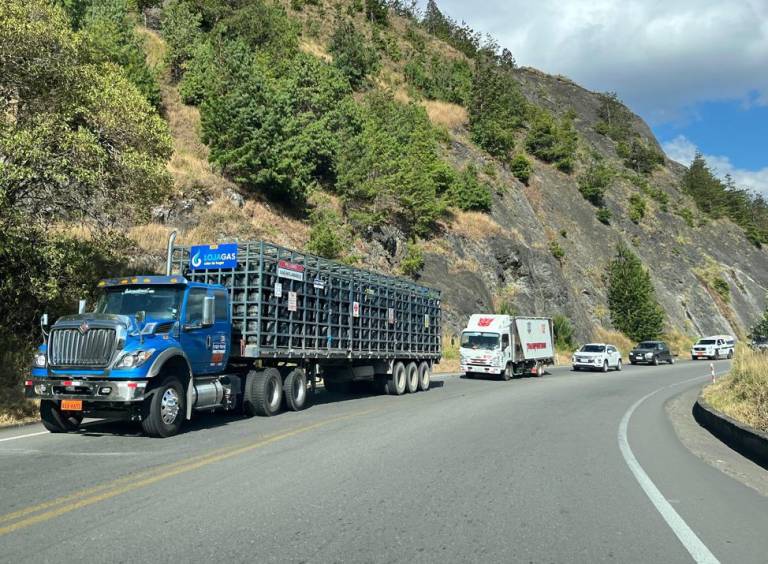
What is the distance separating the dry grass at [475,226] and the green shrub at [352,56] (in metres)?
20.3

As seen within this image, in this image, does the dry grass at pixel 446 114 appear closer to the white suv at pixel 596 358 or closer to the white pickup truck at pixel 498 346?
the white suv at pixel 596 358

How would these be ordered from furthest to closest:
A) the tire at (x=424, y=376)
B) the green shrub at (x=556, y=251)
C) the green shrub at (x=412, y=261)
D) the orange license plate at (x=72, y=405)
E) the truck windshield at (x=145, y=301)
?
1. the green shrub at (x=556, y=251)
2. the green shrub at (x=412, y=261)
3. the tire at (x=424, y=376)
4. the truck windshield at (x=145, y=301)
5. the orange license plate at (x=72, y=405)

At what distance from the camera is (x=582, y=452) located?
9695 millimetres

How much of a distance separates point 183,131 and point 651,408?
101ft

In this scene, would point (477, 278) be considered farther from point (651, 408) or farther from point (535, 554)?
point (535, 554)

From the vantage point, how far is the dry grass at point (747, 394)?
1120cm

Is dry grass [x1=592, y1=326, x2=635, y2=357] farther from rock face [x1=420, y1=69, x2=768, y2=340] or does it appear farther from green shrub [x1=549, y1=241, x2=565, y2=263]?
green shrub [x1=549, y1=241, x2=565, y2=263]

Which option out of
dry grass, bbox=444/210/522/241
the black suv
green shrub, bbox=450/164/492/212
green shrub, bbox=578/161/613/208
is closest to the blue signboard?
dry grass, bbox=444/210/522/241

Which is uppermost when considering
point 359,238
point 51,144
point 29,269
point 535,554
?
point 359,238

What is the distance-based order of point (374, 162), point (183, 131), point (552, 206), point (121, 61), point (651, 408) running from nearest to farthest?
point (651, 408), point (121, 61), point (183, 131), point (374, 162), point (552, 206)

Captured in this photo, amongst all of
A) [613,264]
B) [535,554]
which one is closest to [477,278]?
[613,264]

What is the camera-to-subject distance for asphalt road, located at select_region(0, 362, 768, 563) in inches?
197

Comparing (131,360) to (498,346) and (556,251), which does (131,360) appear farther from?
(556,251)

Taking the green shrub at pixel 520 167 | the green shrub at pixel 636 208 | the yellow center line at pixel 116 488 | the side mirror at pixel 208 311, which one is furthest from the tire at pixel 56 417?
the green shrub at pixel 636 208
